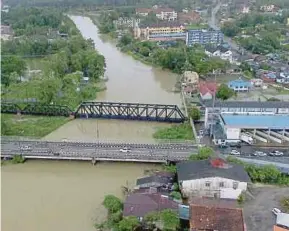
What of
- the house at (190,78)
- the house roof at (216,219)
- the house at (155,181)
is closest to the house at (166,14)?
the house at (190,78)

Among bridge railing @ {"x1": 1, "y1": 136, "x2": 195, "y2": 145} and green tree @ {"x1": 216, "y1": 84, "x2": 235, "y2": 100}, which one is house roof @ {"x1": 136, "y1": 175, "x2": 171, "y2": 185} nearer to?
bridge railing @ {"x1": 1, "y1": 136, "x2": 195, "y2": 145}

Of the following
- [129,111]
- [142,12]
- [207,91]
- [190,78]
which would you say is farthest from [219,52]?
[142,12]

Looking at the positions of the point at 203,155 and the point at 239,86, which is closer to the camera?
the point at 203,155

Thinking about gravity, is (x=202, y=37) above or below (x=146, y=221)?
above

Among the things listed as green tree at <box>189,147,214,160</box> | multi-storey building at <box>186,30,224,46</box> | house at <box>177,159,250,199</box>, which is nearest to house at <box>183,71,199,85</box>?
green tree at <box>189,147,214,160</box>

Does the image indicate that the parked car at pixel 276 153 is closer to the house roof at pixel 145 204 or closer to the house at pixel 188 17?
the house roof at pixel 145 204

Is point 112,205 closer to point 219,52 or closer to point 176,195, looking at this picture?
point 176,195
